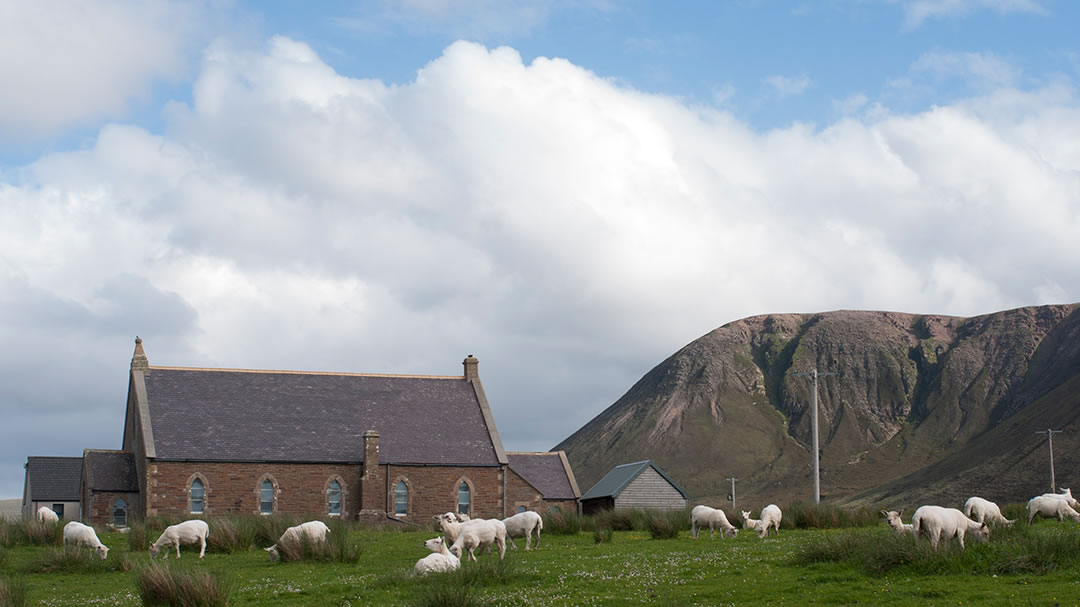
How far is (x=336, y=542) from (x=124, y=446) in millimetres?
42102

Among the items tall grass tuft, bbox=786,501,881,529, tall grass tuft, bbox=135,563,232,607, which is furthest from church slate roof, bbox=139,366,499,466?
tall grass tuft, bbox=135,563,232,607

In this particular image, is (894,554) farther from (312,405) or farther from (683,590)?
(312,405)

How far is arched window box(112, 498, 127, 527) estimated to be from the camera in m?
55.9

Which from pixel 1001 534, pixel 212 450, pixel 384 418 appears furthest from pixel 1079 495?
pixel 1001 534

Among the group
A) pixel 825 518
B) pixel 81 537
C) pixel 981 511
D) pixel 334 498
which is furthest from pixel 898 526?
pixel 334 498

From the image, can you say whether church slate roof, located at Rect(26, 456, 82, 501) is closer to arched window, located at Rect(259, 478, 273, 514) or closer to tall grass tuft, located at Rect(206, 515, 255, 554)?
arched window, located at Rect(259, 478, 273, 514)

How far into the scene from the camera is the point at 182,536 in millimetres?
30203

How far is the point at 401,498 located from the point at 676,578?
39.4 meters

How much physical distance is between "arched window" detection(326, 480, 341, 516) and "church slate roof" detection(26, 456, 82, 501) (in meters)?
16.9

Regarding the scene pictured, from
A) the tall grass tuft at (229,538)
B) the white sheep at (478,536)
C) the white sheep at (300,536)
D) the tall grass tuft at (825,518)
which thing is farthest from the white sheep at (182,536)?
the tall grass tuft at (825,518)

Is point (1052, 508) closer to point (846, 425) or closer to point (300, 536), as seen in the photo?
point (300, 536)

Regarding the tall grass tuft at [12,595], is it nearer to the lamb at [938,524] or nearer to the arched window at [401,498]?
the lamb at [938,524]

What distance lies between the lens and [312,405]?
6212 cm

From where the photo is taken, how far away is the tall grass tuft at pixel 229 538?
103 feet
